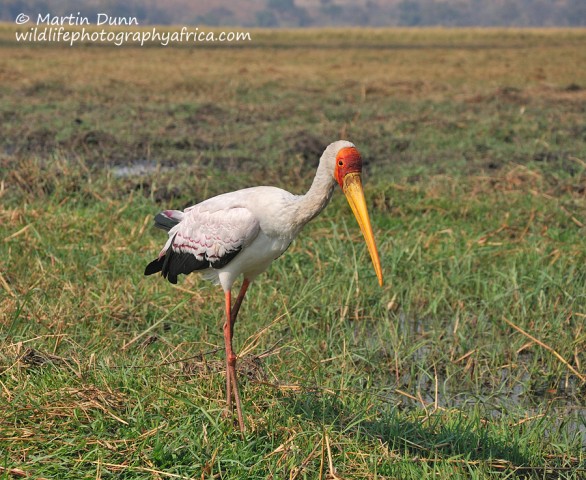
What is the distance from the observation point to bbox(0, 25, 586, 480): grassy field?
315 centimetres

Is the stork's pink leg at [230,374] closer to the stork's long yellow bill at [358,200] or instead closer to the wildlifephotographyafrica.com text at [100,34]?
the stork's long yellow bill at [358,200]

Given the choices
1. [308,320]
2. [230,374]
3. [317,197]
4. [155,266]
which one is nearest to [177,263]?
[155,266]

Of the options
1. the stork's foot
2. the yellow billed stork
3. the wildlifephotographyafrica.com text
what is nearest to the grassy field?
the stork's foot

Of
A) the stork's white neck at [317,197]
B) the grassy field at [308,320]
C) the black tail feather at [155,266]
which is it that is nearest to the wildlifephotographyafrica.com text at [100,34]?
the grassy field at [308,320]

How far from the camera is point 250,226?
3268 millimetres

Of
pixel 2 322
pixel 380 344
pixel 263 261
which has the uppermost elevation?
pixel 263 261

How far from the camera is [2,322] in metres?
4.18

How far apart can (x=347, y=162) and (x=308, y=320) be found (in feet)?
6.44

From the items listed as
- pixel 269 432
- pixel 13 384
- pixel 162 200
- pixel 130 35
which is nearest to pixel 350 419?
pixel 269 432

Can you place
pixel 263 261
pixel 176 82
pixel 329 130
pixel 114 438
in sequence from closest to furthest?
1. pixel 114 438
2. pixel 263 261
3. pixel 329 130
4. pixel 176 82

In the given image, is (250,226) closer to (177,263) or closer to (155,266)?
(177,263)

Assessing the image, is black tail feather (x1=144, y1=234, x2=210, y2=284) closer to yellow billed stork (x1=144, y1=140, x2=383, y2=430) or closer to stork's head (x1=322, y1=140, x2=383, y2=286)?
yellow billed stork (x1=144, y1=140, x2=383, y2=430)

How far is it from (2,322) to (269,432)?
165 centimetres

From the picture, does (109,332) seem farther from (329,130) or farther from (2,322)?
(329,130)
